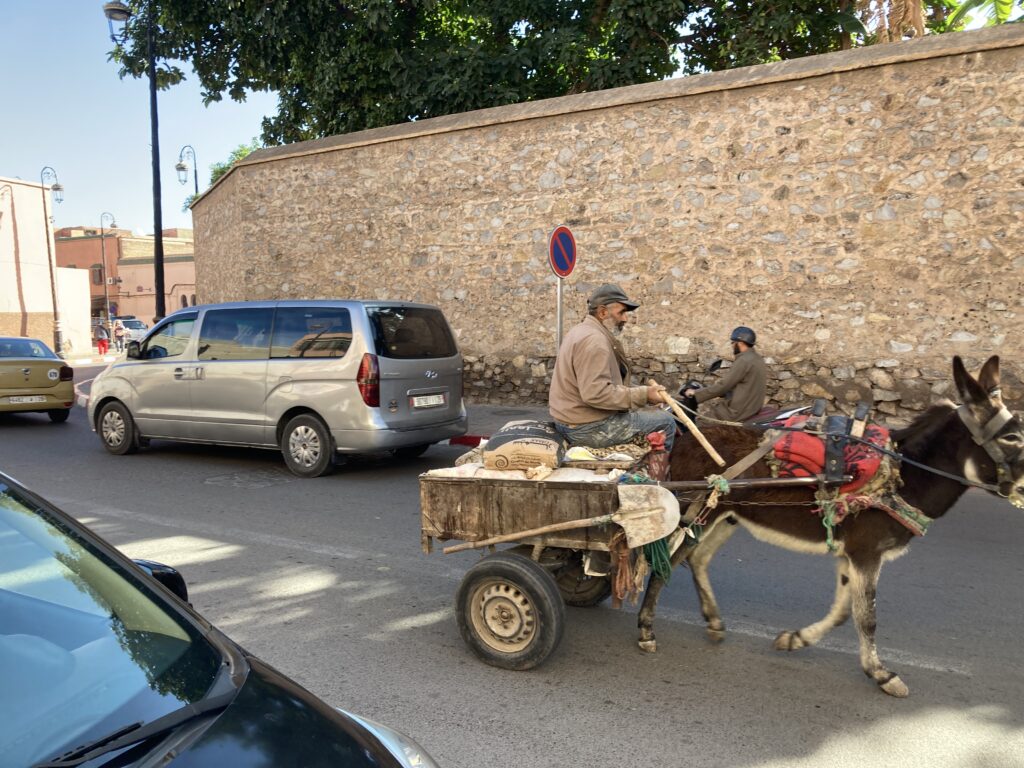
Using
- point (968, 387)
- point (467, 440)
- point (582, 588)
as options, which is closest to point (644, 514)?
point (582, 588)

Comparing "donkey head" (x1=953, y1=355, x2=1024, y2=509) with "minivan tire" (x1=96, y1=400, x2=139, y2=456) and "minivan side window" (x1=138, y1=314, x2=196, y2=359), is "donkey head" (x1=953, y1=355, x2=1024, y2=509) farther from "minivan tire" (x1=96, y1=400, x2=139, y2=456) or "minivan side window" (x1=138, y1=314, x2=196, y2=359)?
"minivan tire" (x1=96, y1=400, x2=139, y2=456)

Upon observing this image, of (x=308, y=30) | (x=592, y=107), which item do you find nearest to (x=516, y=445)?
(x=592, y=107)

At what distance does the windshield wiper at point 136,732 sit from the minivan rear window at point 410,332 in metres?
7.18

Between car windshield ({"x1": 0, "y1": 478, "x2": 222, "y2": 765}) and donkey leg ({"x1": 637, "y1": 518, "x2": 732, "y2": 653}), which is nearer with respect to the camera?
car windshield ({"x1": 0, "y1": 478, "x2": 222, "y2": 765})

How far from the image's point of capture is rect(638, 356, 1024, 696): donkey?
374 centimetres

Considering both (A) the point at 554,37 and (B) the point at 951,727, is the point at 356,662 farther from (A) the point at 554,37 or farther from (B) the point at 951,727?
(A) the point at 554,37

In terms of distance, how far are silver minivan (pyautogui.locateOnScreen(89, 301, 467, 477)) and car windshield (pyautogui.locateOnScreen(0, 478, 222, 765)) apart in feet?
21.7

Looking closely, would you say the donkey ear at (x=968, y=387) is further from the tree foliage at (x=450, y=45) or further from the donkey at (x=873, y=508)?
the tree foliage at (x=450, y=45)

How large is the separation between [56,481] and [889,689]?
853 centimetres

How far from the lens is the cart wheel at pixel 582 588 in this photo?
506 centimetres

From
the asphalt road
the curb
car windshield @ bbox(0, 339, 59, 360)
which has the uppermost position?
car windshield @ bbox(0, 339, 59, 360)

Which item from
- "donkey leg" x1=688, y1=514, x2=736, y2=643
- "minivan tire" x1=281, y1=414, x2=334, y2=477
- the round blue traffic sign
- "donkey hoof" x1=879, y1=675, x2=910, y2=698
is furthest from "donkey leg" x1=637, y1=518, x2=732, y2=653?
the round blue traffic sign

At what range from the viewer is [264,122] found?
858 inches

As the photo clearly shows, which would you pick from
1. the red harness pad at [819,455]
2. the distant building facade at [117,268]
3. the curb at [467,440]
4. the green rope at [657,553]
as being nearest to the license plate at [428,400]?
the curb at [467,440]
